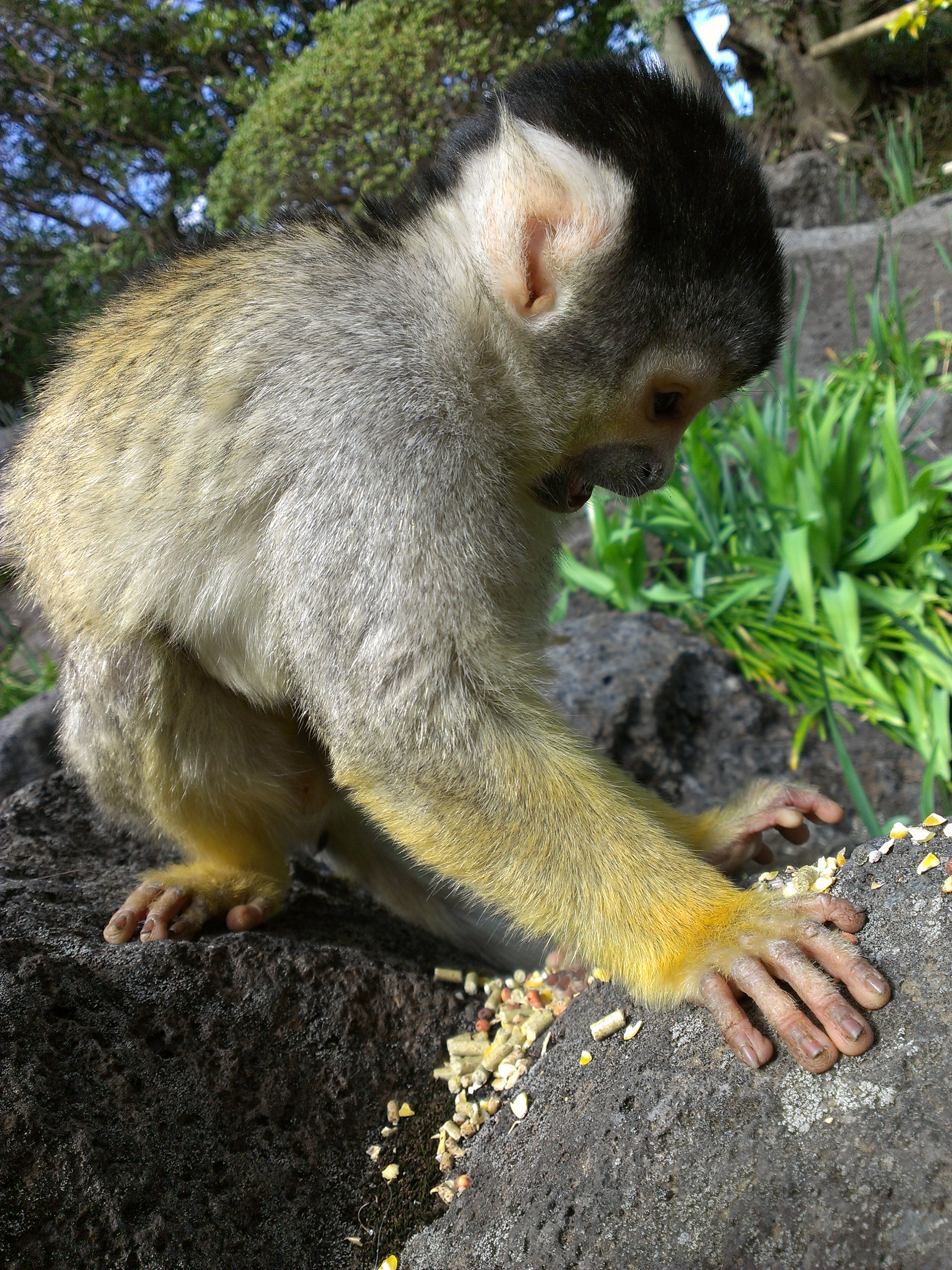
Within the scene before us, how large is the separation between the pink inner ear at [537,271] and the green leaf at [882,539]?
90.9 inches

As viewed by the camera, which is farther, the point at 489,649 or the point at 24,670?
the point at 24,670

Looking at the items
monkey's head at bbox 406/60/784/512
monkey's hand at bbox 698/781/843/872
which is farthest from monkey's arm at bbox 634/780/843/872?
monkey's head at bbox 406/60/784/512

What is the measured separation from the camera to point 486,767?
174cm

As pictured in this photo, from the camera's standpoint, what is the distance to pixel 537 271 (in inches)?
73.2

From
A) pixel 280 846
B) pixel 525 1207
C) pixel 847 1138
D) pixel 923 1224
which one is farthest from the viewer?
pixel 280 846

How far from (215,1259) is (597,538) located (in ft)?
11.6

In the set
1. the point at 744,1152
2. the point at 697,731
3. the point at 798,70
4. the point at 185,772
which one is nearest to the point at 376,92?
Result: the point at 798,70

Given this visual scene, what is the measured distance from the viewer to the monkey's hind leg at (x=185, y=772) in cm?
207

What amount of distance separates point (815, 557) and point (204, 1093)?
3078mm

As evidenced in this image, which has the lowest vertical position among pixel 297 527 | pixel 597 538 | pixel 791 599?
pixel 791 599

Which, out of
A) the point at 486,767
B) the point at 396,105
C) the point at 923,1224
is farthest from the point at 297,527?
the point at 396,105

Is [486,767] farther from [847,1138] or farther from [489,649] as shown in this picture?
[847,1138]

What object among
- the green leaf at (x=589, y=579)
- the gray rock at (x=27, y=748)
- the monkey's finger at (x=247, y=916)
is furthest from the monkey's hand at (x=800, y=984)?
the gray rock at (x=27, y=748)

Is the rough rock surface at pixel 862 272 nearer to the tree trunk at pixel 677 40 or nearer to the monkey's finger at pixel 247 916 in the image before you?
the tree trunk at pixel 677 40
